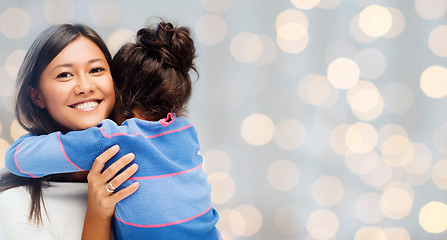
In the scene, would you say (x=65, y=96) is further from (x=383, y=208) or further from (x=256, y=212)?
(x=383, y=208)

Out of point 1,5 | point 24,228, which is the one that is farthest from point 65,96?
point 1,5

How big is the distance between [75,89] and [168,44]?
0.84ft

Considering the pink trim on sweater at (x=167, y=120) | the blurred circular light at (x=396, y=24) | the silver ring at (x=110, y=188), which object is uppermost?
the blurred circular light at (x=396, y=24)

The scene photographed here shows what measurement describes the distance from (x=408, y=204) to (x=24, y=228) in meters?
1.42

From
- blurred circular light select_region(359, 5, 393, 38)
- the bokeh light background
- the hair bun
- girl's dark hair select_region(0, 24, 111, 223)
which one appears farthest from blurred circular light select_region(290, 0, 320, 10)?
girl's dark hair select_region(0, 24, 111, 223)

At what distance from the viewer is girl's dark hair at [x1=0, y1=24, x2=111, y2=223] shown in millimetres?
1045

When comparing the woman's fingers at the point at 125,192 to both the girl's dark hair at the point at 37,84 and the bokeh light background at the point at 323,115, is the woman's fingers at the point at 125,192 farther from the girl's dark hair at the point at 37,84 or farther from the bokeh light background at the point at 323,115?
the bokeh light background at the point at 323,115

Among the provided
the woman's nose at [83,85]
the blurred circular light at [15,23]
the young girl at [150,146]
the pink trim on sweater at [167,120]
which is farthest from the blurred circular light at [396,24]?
the blurred circular light at [15,23]

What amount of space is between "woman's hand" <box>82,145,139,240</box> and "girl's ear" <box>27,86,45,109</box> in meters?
0.25

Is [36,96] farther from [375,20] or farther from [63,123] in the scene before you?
[375,20]

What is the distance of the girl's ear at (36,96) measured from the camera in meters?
1.09

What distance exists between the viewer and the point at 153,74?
1.09 meters

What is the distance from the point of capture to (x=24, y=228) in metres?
1.00

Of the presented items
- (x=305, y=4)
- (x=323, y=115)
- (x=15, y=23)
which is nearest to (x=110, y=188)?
(x=15, y=23)
